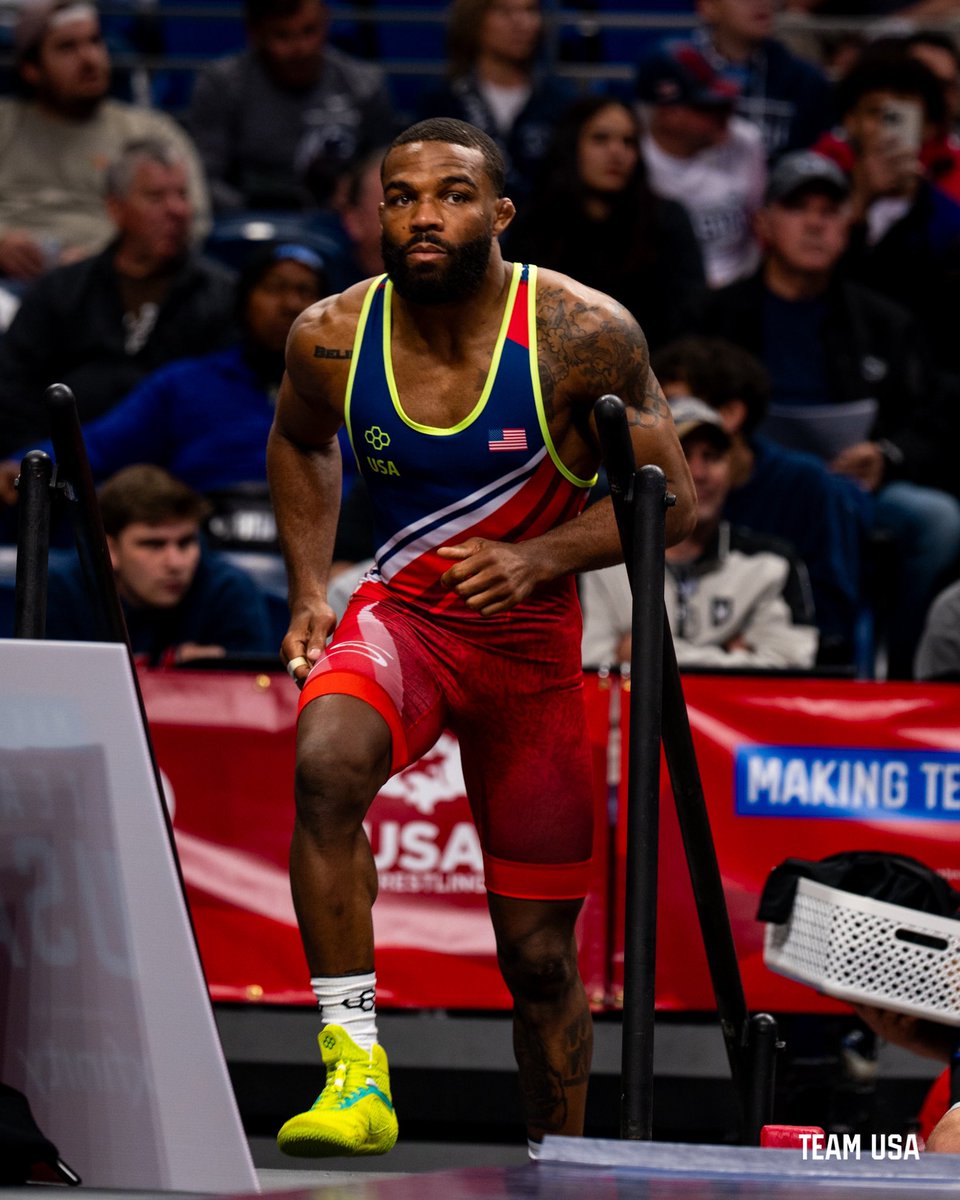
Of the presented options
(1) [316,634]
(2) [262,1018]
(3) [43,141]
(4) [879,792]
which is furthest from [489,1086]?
(3) [43,141]

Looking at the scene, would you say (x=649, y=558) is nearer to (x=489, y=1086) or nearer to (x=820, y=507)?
(x=489, y=1086)

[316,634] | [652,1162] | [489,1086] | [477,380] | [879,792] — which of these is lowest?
[489,1086]

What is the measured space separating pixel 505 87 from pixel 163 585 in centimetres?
365

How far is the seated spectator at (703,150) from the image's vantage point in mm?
8711

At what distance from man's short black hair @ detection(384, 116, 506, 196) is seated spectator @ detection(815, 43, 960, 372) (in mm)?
4766

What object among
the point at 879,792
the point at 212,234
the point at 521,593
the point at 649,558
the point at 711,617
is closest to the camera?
the point at 649,558

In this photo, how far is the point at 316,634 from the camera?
376 centimetres

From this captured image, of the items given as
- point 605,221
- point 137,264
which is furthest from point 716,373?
point 137,264

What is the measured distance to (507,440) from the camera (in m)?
3.63

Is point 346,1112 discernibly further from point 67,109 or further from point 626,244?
point 67,109

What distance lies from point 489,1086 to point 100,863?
2.62 m

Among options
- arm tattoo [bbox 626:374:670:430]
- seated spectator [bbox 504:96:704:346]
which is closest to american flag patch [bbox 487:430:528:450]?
arm tattoo [bbox 626:374:670:430]

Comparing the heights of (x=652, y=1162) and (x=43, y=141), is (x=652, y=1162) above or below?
below

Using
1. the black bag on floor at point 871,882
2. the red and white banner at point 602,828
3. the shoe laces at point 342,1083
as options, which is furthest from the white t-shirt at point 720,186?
the shoe laces at point 342,1083
